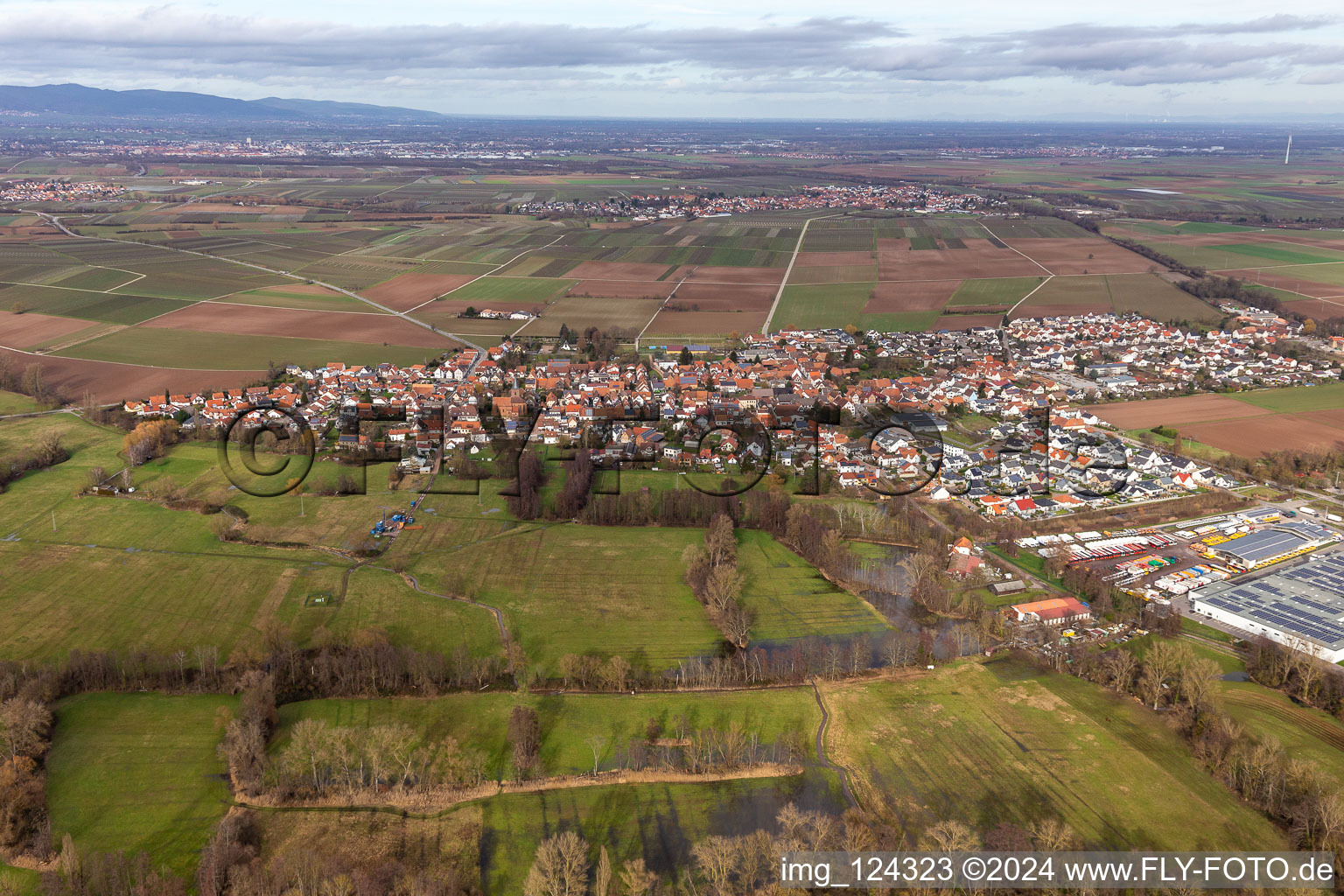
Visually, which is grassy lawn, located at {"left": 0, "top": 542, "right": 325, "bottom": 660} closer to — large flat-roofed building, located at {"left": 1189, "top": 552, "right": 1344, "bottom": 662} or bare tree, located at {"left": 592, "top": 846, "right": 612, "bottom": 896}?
bare tree, located at {"left": 592, "top": 846, "right": 612, "bottom": 896}

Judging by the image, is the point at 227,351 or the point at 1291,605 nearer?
the point at 1291,605

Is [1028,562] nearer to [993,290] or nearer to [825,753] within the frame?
[825,753]

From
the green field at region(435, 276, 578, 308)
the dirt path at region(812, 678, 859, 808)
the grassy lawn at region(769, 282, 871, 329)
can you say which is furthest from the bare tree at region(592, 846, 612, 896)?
the green field at region(435, 276, 578, 308)

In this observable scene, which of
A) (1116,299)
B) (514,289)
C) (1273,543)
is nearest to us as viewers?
(1273,543)

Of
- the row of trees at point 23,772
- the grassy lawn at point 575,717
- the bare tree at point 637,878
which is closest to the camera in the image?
the bare tree at point 637,878

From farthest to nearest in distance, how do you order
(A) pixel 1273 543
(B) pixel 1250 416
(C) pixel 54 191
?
(C) pixel 54 191, (B) pixel 1250 416, (A) pixel 1273 543

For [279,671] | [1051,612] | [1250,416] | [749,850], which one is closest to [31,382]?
[279,671]

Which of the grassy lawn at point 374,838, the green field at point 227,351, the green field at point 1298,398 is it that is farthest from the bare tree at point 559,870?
the green field at point 1298,398

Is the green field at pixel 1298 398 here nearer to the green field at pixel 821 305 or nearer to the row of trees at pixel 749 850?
the green field at pixel 821 305
